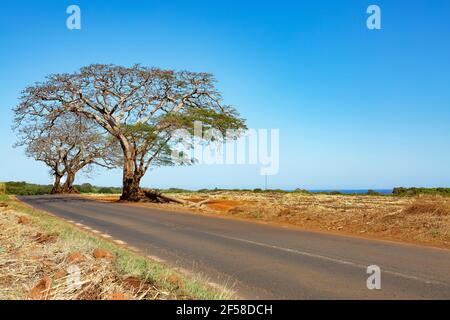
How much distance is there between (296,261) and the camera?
29.0 ft

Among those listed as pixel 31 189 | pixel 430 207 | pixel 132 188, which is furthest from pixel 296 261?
pixel 31 189

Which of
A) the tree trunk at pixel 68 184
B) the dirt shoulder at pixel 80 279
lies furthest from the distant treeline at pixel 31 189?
the dirt shoulder at pixel 80 279

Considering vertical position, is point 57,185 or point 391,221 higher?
point 57,185

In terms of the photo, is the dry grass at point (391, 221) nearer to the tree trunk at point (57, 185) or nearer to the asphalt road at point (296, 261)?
the asphalt road at point (296, 261)

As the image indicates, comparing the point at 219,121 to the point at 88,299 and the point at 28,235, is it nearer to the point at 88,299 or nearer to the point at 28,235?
the point at 28,235

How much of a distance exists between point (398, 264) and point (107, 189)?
6589cm

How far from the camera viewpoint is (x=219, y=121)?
31281 mm

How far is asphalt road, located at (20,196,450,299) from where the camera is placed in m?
6.46

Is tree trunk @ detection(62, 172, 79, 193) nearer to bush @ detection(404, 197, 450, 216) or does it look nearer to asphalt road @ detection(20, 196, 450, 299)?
asphalt road @ detection(20, 196, 450, 299)

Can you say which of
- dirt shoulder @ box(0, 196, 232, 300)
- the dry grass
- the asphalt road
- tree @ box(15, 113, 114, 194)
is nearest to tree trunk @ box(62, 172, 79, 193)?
tree @ box(15, 113, 114, 194)

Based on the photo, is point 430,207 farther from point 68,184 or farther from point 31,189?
point 31,189

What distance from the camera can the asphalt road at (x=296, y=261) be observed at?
646 cm

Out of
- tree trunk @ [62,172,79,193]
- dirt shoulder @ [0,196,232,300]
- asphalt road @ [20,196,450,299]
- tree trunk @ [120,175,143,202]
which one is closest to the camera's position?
dirt shoulder @ [0,196,232,300]

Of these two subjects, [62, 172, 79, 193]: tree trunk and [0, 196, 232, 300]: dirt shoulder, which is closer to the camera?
[0, 196, 232, 300]: dirt shoulder
